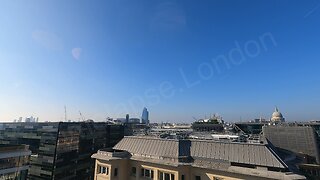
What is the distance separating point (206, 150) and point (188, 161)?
352 cm

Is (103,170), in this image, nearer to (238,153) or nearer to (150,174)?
(150,174)

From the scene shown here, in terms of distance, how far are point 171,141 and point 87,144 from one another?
52766mm

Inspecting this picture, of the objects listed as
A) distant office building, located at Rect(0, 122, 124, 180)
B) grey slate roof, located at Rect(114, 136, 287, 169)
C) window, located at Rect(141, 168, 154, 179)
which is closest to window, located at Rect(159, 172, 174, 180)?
window, located at Rect(141, 168, 154, 179)

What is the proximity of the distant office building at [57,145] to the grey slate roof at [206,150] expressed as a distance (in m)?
36.6

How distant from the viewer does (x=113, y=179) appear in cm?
3800

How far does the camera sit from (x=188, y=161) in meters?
34.8

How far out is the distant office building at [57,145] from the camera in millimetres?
69188

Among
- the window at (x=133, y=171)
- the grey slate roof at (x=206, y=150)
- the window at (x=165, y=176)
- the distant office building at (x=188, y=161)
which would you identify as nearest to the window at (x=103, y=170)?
the distant office building at (x=188, y=161)

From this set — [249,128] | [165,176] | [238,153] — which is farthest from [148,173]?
[249,128]

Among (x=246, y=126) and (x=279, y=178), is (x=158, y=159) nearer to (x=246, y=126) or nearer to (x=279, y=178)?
(x=279, y=178)

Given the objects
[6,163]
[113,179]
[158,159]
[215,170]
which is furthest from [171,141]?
[6,163]

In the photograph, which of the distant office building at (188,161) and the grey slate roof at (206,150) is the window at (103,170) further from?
the grey slate roof at (206,150)

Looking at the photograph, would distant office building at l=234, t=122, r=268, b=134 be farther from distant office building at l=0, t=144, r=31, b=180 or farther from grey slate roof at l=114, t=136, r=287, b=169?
distant office building at l=0, t=144, r=31, b=180

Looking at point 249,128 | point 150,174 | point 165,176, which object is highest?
point 249,128
